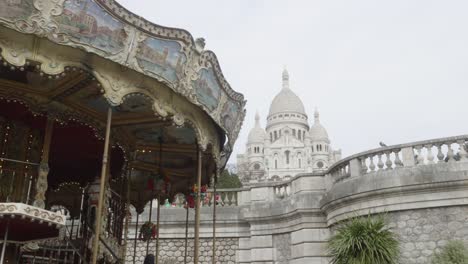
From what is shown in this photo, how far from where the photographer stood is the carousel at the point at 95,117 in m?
8.11

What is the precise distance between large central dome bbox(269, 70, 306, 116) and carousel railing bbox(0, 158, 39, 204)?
3699 inches

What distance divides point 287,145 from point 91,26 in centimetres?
9618

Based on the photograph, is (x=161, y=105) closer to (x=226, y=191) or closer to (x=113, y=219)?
(x=113, y=219)

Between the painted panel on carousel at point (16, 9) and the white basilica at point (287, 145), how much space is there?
9262 centimetres

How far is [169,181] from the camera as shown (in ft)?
50.7

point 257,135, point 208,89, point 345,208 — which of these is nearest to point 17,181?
point 208,89

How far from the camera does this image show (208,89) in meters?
10.5

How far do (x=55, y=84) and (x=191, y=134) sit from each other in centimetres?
364

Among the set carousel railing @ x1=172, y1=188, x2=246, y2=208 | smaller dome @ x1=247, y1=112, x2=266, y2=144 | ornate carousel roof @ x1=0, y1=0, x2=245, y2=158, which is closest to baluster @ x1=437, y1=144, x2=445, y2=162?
ornate carousel roof @ x1=0, y1=0, x2=245, y2=158

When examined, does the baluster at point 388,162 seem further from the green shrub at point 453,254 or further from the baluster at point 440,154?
the green shrub at point 453,254

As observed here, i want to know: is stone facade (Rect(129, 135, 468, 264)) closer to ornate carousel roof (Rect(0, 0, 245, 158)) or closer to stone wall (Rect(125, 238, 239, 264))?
stone wall (Rect(125, 238, 239, 264))

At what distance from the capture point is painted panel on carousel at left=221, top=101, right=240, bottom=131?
11508 millimetres

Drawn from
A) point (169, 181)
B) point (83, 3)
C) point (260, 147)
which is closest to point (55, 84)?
point (83, 3)

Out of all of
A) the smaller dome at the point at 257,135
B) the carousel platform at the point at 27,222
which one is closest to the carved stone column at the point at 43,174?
the carousel platform at the point at 27,222
